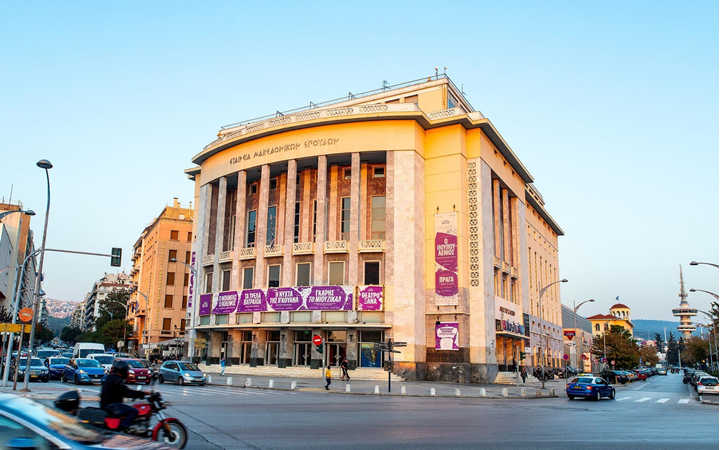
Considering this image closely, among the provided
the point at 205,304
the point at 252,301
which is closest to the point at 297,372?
the point at 252,301

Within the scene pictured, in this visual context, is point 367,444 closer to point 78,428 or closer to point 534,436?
point 534,436

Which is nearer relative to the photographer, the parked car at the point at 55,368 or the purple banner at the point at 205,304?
the parked car at the point at 55,368

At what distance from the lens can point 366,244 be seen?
157ft

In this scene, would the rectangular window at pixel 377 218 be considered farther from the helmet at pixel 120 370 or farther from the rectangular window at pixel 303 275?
the helmet at pixel 120 370

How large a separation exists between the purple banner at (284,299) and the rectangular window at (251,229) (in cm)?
820

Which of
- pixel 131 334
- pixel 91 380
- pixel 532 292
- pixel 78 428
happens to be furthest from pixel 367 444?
pixel 131 334

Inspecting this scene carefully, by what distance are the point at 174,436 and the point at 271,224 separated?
44.2 metres

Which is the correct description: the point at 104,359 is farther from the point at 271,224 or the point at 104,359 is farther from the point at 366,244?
the point at 366,244

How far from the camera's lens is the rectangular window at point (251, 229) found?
5559cm

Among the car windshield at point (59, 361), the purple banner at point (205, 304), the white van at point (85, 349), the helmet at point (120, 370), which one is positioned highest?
the purple banner at point (205, 304)

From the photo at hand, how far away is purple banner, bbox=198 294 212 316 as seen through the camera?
5397 cm

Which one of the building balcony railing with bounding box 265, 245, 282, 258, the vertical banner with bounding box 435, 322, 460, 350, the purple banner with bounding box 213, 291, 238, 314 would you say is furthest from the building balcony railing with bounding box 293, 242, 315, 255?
the vertical banner with bounding box 435, 322, 460, 350

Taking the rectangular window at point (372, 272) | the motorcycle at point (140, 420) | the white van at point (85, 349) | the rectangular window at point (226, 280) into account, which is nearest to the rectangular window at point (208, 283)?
the rectangular window at point (226, 280)

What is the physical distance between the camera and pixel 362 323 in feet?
149
